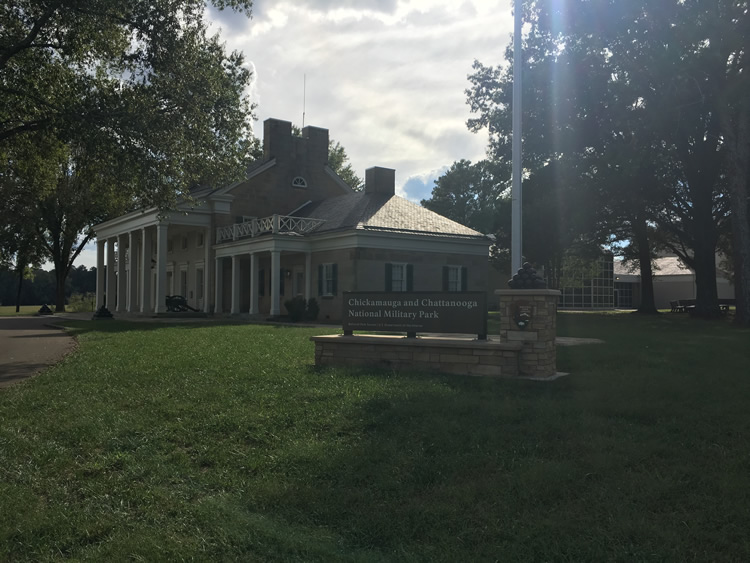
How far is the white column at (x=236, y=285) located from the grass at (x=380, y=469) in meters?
22.7

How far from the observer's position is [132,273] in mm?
39000

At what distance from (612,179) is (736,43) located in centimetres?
590

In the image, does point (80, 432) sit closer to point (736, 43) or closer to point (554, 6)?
point (736, 43)

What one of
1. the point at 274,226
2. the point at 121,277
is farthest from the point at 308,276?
the point at 121,277

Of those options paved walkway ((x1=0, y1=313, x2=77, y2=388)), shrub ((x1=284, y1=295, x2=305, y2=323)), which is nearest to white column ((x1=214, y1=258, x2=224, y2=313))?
shrub ((x1=284, y1=295, x2=305, y2=323))

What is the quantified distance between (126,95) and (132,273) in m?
25.3

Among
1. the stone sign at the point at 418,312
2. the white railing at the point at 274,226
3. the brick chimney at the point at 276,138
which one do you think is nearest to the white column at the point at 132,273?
the white railing at the point at 274,226

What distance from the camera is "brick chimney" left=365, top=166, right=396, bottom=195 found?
32438 millimetres

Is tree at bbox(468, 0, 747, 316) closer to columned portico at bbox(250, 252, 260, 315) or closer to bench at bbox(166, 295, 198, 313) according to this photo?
columned portico at bbox(250, 252, 260, 315)

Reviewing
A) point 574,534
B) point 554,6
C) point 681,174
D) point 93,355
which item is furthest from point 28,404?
point 681,174

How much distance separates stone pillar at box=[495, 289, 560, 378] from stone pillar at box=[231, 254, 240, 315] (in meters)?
24.2

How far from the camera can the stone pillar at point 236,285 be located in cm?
3212

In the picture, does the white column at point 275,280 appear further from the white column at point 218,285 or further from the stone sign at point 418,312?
the stone sign at point 418,312

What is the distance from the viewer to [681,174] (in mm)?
28453
